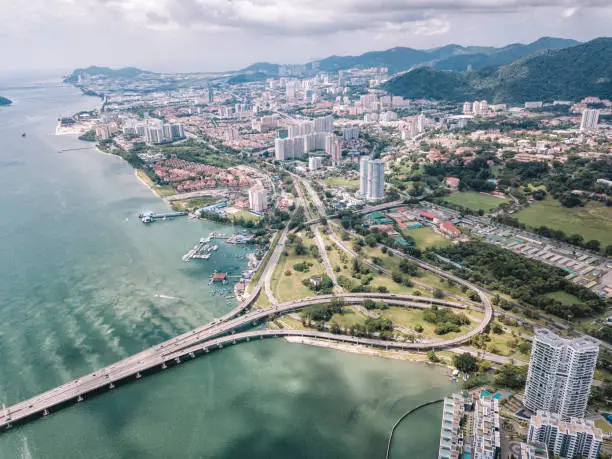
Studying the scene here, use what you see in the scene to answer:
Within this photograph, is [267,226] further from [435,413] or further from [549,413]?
[549,413]

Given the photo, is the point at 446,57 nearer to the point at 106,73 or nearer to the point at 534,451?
the point at 106,73

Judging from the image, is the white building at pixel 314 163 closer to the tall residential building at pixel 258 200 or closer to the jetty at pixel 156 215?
the tall residential building at pixel 258 200

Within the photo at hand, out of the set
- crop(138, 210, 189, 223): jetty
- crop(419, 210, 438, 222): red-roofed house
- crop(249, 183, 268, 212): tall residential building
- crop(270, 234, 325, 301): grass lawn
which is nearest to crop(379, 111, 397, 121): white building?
crop(419, 210, 438, 222): red-roofed house

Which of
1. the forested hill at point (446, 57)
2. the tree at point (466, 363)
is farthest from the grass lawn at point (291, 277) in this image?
the forested hill at point (446, 57)

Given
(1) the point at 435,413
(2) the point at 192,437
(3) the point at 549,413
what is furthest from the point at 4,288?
(3) the point at 549,413

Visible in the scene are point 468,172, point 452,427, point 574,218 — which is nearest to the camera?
point 452,427

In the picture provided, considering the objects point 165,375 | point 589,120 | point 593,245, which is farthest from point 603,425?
point 589,120
